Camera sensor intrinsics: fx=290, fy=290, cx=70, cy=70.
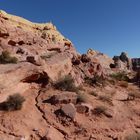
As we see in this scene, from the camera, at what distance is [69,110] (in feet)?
37.6

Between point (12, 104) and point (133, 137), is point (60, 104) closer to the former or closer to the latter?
point (12, 104)

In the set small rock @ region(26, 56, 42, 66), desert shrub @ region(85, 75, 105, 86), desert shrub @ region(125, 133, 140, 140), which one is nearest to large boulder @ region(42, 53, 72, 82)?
small rock @ region(26, 56, 42, 66)

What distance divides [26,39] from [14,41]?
1.43 metres

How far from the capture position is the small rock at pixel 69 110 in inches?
444

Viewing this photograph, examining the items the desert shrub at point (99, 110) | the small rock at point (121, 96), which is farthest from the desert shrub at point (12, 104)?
the small rock at point (121, 96)

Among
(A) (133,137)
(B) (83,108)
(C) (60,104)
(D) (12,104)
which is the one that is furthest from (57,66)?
(A) (133,137)

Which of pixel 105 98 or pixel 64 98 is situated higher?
pixel 105 98

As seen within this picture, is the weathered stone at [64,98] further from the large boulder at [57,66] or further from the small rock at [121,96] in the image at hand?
the small rock at [121,96]

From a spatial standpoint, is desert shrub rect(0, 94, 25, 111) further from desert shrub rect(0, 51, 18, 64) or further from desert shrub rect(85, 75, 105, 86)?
desert shrub rect(85, 75, 105, 86)

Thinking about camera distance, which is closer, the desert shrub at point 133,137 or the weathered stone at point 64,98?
the desert shrub at point 133,137

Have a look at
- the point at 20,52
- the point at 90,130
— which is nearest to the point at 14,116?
the point at 90,130

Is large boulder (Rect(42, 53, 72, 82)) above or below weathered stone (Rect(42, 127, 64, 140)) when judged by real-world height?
above

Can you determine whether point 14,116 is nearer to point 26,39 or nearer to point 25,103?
point 25,103

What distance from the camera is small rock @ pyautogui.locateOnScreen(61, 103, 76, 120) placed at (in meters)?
11.3
